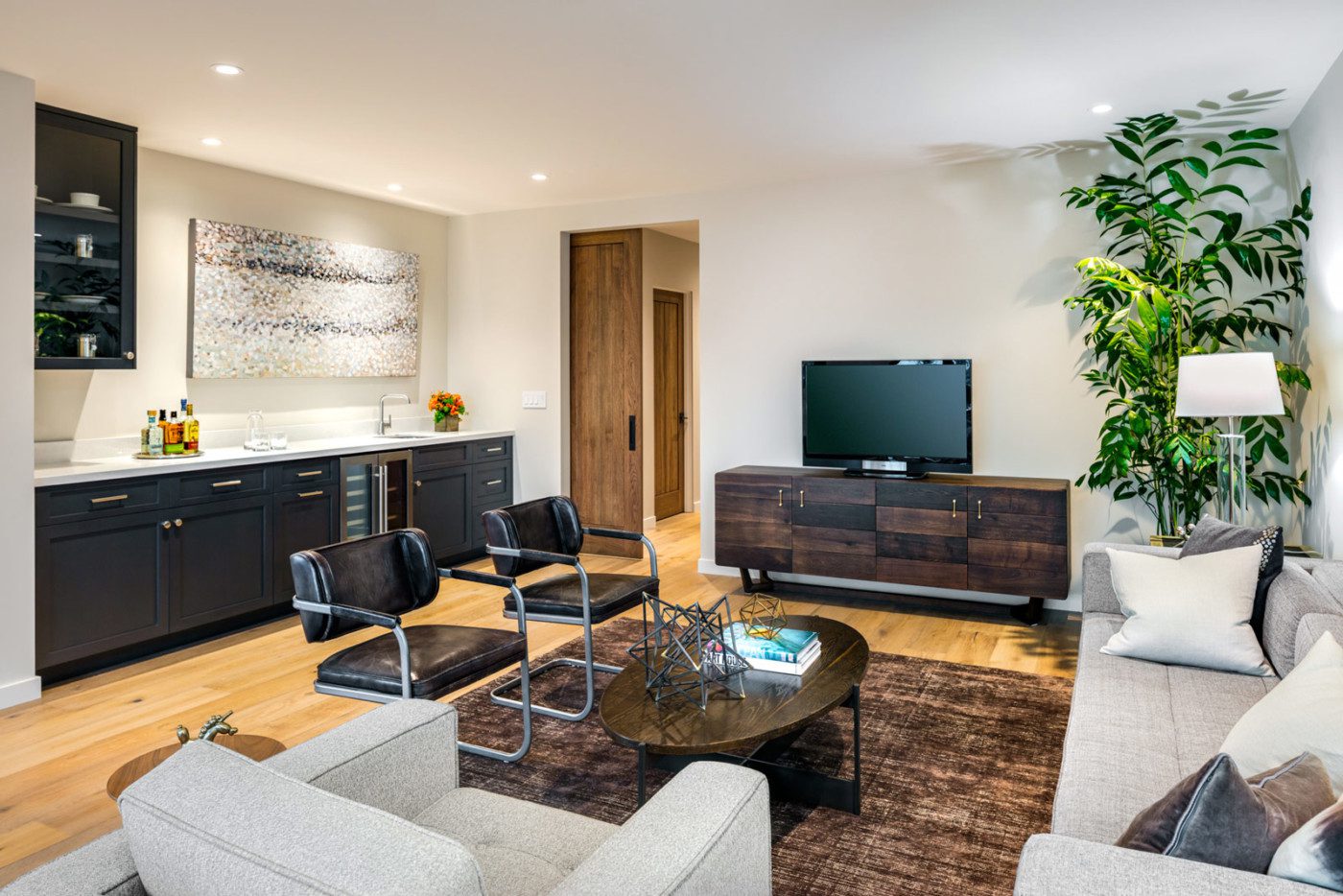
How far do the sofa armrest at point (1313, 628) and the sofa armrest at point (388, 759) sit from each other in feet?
6.81

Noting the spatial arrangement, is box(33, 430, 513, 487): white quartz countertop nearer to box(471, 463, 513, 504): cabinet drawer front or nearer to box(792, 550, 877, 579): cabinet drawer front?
box(471, 463, 513, 504): cabinet drawer front

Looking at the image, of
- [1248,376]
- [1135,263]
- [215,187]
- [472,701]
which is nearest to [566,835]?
[472,701]

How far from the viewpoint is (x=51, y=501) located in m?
3.78

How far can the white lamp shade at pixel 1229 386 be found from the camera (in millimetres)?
3379

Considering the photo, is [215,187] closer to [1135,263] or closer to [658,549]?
[658,549]

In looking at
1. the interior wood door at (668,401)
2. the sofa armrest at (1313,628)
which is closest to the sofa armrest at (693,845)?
the sofa armrest at (1313,628)

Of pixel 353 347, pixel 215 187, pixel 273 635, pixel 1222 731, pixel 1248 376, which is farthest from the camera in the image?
pixel 353 347

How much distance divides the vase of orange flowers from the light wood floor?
1.41 meters

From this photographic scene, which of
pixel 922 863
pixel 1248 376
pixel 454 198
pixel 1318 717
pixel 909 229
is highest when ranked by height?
pixel 454 198

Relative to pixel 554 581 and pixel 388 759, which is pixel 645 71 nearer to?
pixel 554 581

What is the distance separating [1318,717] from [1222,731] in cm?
60

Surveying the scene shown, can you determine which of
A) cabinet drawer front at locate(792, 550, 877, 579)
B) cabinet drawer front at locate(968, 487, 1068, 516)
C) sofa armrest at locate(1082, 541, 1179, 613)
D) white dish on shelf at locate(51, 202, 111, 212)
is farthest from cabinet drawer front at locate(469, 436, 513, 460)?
sofa armrest at locate(1082, 541, 1179, 613)

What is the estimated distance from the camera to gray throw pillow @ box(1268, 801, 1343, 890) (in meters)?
1.20

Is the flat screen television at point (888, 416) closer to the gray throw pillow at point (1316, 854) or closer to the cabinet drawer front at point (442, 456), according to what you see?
the cabinet drawer front at point (442, 456)
